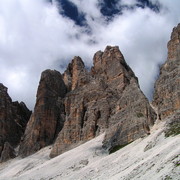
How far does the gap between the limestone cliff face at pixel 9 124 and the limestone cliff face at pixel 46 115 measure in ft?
19.2

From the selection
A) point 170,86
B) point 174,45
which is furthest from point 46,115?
point 170,86

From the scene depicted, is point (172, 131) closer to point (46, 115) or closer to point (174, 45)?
point (174, 45)

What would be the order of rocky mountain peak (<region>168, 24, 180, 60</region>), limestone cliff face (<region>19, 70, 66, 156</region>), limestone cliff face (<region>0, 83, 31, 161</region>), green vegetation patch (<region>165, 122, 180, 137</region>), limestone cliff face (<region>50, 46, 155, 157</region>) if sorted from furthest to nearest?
limestone cliff face (<region>0, 83, 31, 161</region>)
limestone cliff face (<region>19, 70, 66, 156</region>)
rocky mountain peak (<region>168, 24, 180, 60</region>)
limestone cliff face (<region>50, 46, 155, 157</region>)
green vegetation patch (<region>165, 122, 180, 137</region>)

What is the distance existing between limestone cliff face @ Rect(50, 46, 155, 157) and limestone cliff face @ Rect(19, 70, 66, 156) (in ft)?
12.8

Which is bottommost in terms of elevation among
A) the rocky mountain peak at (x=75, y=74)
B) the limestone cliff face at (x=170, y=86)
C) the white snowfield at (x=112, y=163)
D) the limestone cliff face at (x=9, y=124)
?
the white snowfield at (x=112, y=163)

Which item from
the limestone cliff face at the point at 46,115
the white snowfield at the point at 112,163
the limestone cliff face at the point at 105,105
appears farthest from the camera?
the limestone cliff face at the point at 46,115

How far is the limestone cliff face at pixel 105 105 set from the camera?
81.3m

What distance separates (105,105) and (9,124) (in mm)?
44236

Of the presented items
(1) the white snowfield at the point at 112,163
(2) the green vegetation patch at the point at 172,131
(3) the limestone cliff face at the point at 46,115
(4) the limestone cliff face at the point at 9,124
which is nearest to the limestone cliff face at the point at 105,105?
(3) the limestone cliff face at the point at 46,115

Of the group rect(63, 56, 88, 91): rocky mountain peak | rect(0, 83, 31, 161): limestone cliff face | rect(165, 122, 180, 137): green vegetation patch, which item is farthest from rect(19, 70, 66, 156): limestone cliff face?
rect(165, 122, 180, 137): green vegetation patch

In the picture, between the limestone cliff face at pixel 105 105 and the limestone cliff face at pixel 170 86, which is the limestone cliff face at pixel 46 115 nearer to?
the limestone cliff face at pixel 105 105

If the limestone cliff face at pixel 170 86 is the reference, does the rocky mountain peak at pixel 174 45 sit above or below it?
above

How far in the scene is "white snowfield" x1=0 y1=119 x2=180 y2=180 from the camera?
35.6 m

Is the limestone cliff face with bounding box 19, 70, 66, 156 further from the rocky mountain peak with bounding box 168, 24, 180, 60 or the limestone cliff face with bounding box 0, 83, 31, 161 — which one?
the rocky mountain peak with bounding box 168, 24, 180, 60
